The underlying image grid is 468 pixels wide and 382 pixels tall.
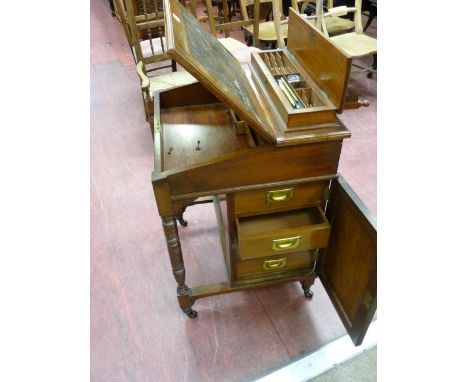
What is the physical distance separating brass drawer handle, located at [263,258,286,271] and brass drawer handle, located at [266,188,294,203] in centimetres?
34

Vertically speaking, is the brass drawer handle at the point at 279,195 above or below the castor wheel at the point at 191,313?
above

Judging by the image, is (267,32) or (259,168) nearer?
(259,168)

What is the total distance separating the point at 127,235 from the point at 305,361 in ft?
3.91

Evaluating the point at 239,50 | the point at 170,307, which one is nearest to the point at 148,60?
the point at 239,50

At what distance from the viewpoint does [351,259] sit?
1.15m

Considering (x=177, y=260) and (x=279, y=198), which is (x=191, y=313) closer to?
(x=177, y=260)

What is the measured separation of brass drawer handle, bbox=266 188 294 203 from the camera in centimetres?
116

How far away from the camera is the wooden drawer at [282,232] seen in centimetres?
120

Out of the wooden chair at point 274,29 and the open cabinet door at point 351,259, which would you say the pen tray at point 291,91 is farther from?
the wooden chair at point 274,29

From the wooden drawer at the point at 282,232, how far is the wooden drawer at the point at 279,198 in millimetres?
70

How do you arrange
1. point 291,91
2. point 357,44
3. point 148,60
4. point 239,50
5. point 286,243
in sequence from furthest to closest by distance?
point 357,44 < point 239,50 < point 148,60 < point 286,243 < point 291,91

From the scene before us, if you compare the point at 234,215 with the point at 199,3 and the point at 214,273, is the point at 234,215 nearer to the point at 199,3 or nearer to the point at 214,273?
the point at 214,273

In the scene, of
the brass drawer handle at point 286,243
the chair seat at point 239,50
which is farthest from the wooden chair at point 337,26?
the brass drawer handle at point 286,243

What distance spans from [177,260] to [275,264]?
1.34 feet
